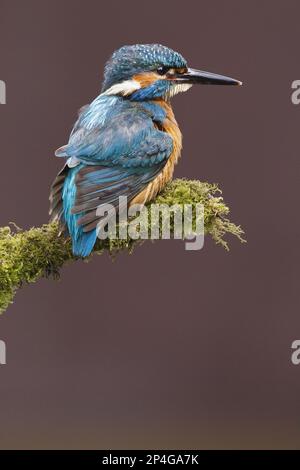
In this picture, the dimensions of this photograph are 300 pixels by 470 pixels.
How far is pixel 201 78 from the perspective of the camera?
282cm

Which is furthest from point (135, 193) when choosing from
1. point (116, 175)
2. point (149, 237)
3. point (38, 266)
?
point (38, 266)

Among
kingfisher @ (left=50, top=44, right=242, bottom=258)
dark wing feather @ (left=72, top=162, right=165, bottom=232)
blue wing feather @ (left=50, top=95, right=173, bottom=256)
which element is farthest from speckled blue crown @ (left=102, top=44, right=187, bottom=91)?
dark wing feather @ (left=72, top=162, right=165, bottom=232)

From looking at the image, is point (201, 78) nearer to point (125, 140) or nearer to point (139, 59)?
point (139, 59)

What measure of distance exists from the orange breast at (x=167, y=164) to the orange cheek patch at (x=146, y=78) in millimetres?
110

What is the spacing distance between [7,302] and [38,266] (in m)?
0.15

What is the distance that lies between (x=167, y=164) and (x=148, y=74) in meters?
0.31

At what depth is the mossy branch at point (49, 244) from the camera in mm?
2326

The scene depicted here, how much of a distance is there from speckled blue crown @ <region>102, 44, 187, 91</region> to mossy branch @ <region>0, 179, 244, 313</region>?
1.49 feet

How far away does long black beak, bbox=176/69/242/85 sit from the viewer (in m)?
2.80

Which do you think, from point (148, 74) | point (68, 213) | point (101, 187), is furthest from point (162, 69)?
point (68, 213)

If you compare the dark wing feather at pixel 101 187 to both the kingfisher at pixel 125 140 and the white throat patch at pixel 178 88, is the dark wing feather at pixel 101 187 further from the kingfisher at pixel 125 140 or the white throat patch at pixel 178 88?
the white throat patch at pixel 178 88

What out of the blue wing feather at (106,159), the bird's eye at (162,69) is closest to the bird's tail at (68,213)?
the blue wing feather at (106,159)

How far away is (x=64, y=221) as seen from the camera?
252 centimetres

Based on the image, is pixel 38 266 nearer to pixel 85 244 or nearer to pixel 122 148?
pixel 85 244
